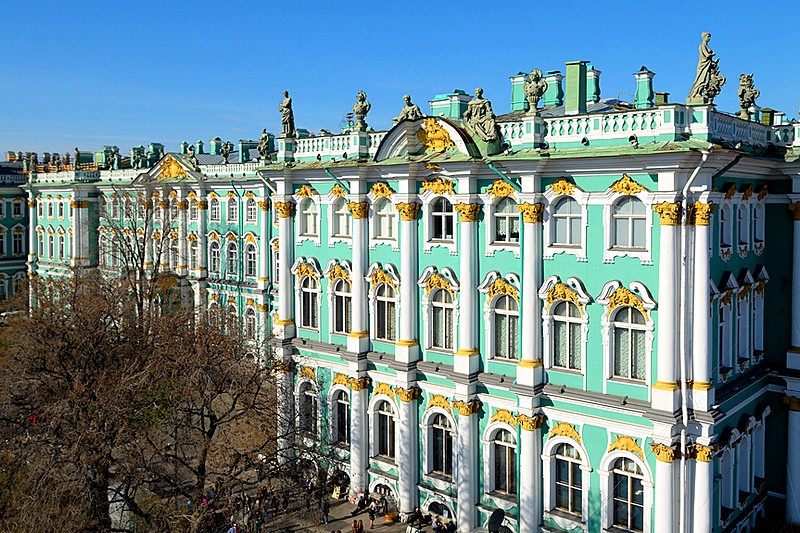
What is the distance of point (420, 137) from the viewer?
24.8 meters

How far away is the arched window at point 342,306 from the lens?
27.7m

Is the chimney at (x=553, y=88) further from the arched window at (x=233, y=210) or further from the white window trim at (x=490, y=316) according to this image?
the arched window at (x=233, y=210)

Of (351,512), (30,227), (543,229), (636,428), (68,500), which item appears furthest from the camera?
(30,227)

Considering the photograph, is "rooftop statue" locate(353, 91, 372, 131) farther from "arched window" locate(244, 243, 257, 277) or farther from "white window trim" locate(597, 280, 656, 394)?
"arched window" locate(244, 243, 257, 277)

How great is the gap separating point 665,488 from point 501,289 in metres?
7.16

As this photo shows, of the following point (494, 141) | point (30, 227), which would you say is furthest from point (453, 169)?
point (30, 227)

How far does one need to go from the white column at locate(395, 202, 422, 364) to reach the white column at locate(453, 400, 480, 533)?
258 centimetres

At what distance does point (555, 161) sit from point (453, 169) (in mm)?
3595

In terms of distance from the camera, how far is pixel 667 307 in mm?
19578

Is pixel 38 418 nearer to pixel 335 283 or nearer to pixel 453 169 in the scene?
pixel 335 283

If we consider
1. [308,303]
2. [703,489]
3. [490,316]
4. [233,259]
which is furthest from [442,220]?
[233,259]

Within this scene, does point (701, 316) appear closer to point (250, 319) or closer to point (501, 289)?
point (501, 289)

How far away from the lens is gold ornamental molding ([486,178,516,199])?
22.5 metres

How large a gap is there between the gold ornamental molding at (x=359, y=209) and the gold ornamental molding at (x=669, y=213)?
1058 centimetres
